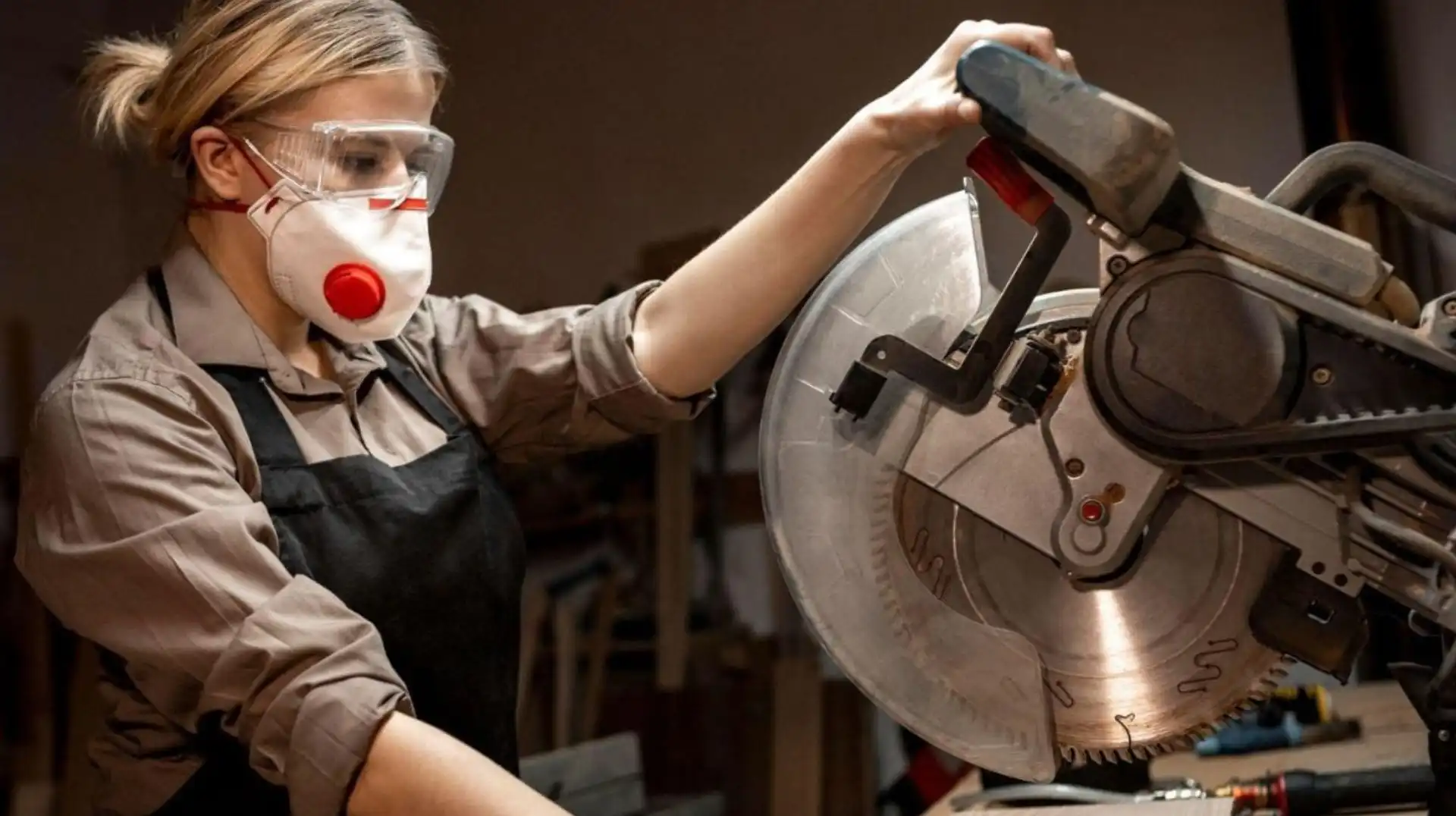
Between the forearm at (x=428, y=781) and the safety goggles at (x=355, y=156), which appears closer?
the forearm at (x=428, y=781)

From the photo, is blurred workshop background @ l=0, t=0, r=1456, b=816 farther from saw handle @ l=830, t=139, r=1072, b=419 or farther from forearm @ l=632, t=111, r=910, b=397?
saw handle @ l=830, t=139, r=1072, b=419

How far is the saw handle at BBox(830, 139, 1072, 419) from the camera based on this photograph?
0.97m

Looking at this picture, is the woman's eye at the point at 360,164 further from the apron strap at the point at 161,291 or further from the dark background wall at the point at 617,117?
the dark background wall at the point at 617,117

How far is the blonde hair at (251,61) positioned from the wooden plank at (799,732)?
4.46 feet

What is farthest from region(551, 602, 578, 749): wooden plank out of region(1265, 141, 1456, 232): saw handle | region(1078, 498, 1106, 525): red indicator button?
region(1265, 141, 1456, 232): saw handle

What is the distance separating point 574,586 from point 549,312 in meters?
1.11

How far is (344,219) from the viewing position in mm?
1166

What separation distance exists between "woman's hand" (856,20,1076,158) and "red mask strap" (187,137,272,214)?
49 cm

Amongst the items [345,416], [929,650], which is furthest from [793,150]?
[929,650]

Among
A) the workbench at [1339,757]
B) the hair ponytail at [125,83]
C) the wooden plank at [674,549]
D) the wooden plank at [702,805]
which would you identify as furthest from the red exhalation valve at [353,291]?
the wooden plank at [702,805]

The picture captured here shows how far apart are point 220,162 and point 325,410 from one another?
0.22m

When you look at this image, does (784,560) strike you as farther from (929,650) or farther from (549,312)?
(549,312)

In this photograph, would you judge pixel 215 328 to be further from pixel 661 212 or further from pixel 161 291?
pixel 661 212

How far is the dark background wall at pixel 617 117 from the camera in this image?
6.86 ft
